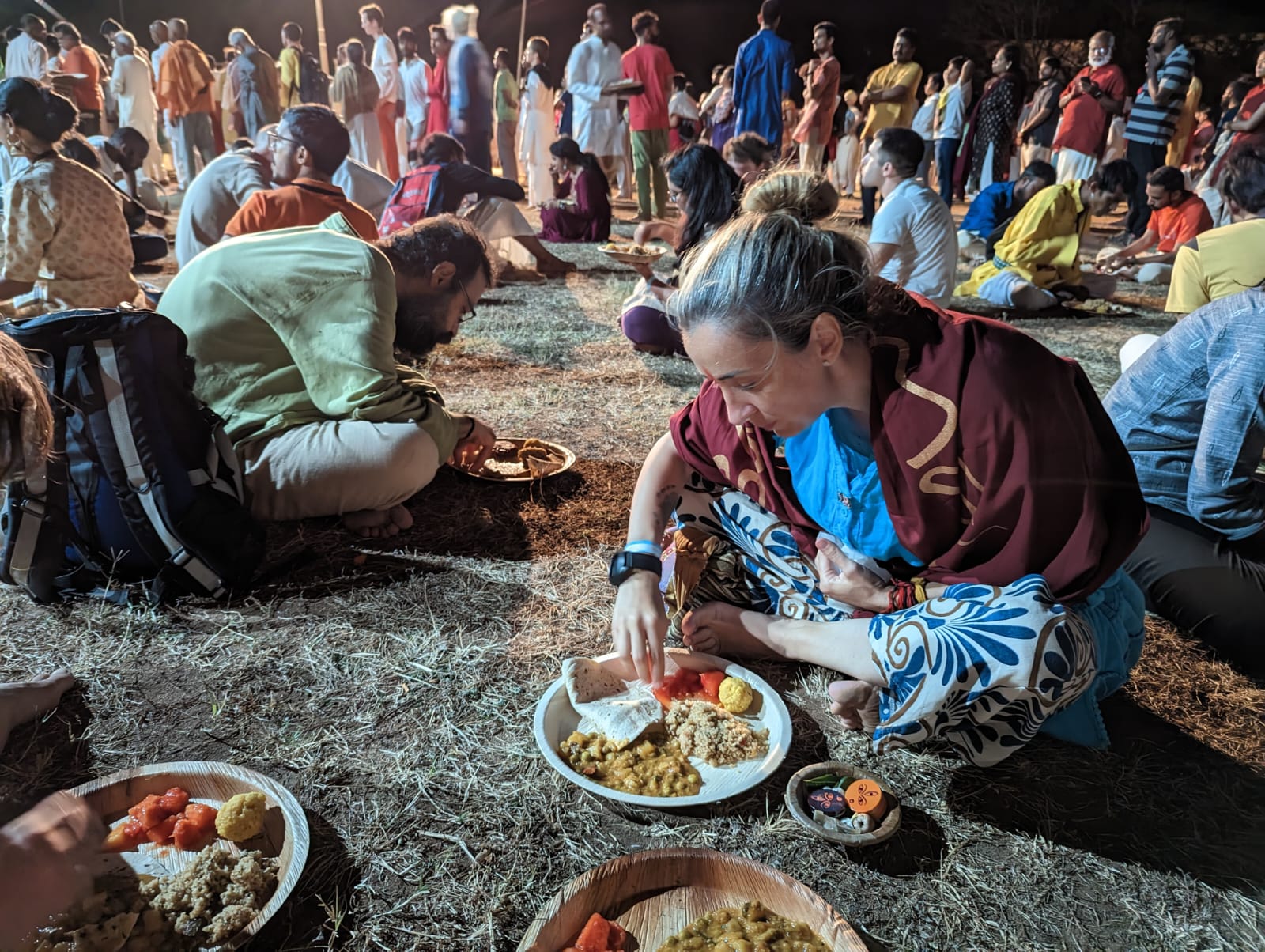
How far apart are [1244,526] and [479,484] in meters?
2.60

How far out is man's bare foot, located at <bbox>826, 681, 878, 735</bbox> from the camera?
1.86 meters

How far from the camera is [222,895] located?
144 cm

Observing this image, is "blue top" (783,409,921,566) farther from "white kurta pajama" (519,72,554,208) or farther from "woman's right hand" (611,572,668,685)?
"white kurta pajama" (519,72,554,208)

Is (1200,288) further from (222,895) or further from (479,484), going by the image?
(222,895)

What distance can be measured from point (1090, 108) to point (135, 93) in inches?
454

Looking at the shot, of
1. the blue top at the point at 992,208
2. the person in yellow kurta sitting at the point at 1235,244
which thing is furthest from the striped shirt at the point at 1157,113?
the person in yellow kurta sitting at the point at 1235,244

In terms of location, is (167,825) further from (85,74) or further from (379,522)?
(85,74)

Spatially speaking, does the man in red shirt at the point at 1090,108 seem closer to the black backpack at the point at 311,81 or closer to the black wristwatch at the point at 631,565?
the black wristwatch at the point at 631,565

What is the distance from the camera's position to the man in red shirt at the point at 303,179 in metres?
4.05

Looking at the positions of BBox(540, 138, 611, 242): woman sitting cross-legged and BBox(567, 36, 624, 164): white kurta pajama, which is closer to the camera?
BBox(540, 138, 611, 242): woman sitting cross-legged

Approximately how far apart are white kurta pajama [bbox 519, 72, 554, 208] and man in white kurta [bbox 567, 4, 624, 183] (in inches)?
16.0

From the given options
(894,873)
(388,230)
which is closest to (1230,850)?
(894,873)

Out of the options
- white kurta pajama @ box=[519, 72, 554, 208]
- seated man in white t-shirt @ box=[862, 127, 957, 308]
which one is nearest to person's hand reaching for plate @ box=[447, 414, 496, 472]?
seated man in white t-shirt @ box=[862, 127, 957, 308]

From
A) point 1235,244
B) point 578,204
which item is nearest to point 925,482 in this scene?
point 1235,244
